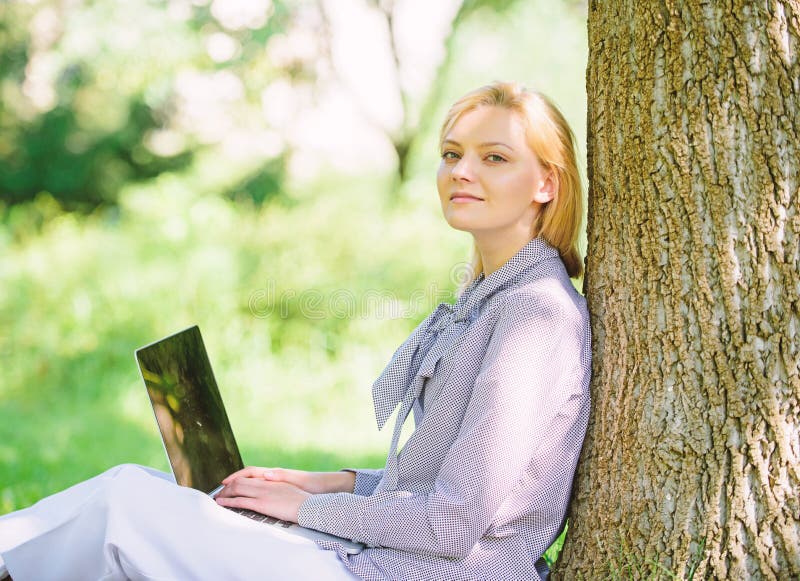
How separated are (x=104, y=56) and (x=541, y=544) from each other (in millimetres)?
8447

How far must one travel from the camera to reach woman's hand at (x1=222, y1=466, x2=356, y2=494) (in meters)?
2.42

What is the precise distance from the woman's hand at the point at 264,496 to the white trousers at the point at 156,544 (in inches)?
6.7

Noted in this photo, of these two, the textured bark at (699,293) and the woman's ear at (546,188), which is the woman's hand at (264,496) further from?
the woman's ear at (546,188)

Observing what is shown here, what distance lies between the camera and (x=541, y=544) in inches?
83.7

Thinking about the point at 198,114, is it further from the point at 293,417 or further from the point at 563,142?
the point at 563,142

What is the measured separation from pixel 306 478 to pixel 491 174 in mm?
932

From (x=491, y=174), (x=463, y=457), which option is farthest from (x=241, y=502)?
(x=491, y=174)

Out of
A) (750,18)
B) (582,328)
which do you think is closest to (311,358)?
(582,328)

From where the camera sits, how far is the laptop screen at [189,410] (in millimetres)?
2262

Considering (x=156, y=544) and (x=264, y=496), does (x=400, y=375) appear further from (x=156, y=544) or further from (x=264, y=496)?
(x=156, y=544)

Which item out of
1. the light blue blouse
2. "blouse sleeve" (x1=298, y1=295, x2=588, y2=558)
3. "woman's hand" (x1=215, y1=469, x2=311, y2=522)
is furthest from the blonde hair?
"woman's hand" (x1=215, y1=469, x2=311, y2=522)

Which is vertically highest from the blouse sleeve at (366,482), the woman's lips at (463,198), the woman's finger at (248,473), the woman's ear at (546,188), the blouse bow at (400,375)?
the woman's lips at (463,198)

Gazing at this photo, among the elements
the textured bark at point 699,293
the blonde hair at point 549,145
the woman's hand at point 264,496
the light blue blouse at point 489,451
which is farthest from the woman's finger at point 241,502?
the blonde hair at point 549,145

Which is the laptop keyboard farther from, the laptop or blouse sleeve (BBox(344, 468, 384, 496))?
blouse sleeve (BBox(344, 468, 384, 496))
